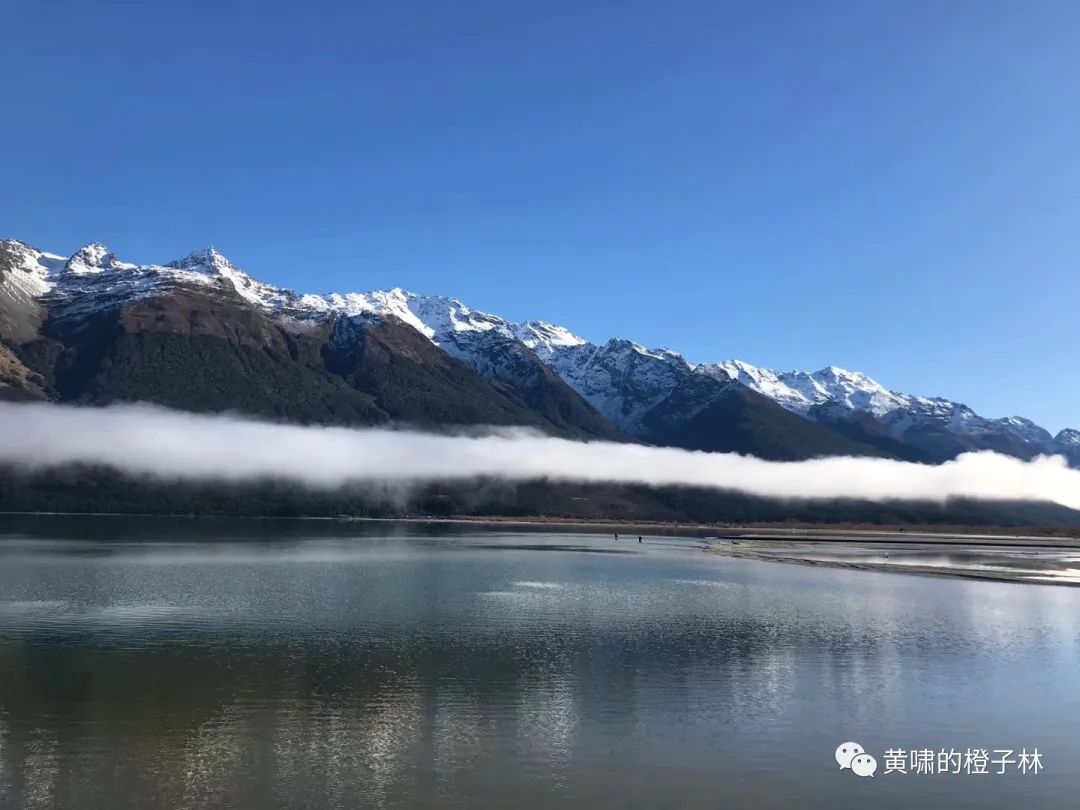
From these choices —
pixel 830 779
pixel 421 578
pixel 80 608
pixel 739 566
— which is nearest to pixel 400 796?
pixel 830 779

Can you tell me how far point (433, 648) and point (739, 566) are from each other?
4147 inches

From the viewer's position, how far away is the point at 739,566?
155875mm

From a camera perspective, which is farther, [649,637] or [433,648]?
[649,637]

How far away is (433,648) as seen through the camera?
202ft

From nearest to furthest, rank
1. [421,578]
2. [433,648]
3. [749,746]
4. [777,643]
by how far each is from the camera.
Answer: [749,746] → [433,648] → [777,643] → [421,578]

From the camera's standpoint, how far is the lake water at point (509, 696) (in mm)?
34031

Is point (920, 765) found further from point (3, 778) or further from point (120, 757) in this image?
point (3, 778)

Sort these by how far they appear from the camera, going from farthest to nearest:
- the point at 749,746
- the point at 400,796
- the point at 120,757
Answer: the point at 749,746 < the point at 120,757 < the point at 400,796

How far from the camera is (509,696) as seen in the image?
47969mm

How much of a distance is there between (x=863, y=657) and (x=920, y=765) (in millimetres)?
25930

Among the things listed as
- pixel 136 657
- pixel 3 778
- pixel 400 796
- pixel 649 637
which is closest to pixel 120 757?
pixel 3 778

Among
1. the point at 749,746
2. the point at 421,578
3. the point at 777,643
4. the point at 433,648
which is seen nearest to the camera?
the point at 749,746

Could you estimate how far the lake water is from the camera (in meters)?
34.0

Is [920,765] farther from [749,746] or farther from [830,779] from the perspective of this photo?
[749,746]
